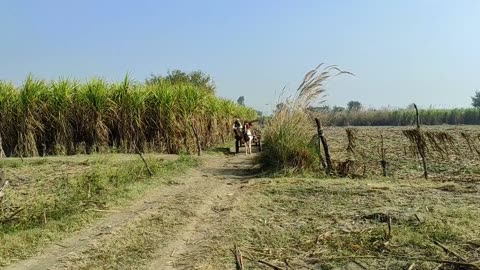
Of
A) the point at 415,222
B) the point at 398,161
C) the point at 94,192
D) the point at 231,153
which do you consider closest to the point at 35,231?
the point at 94,192

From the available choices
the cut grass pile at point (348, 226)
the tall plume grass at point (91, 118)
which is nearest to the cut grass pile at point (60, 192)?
the cut grass pile at point (348, 226)

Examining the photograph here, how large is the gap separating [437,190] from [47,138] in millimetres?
12278

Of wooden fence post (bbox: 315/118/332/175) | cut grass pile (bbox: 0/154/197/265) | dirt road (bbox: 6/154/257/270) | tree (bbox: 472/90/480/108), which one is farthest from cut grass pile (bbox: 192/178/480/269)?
tree (bbox: 472/90/480/108)

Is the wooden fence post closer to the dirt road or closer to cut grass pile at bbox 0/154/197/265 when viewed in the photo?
the dirt road

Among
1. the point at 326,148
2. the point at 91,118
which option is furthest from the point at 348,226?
the point at 91,118

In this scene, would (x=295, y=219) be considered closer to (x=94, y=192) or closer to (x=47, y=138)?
(x=94, y=192)

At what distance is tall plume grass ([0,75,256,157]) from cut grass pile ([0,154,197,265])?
9.13 feet

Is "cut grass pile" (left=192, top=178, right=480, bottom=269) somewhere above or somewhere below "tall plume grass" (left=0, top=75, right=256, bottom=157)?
below

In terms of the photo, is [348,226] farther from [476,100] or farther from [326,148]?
[476,100]

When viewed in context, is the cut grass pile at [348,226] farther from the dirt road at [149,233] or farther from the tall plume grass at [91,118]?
the tall plume grass at [91,118]

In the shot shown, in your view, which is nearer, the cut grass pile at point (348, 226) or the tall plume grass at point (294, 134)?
the cut grass pile at point (348, 226)

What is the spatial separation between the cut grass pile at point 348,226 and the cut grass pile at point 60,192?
224 cm

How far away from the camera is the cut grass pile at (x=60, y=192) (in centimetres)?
700

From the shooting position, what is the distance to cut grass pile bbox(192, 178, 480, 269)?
231 inches
